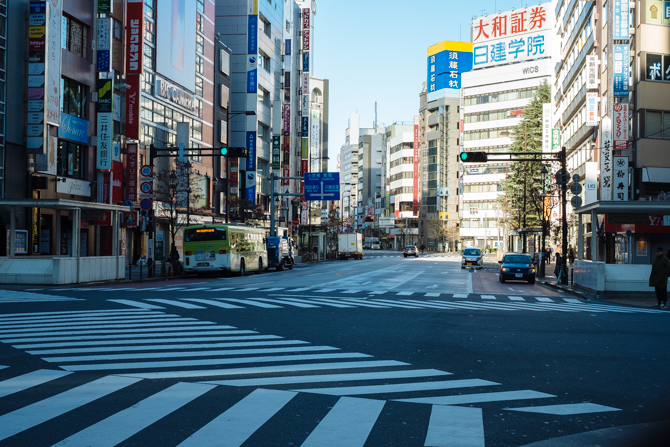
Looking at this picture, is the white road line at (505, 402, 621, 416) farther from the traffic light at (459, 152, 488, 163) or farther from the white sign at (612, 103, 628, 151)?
the white sign at (612, 103, 628, 151)

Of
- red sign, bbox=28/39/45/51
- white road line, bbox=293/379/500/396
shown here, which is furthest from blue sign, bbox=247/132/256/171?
white road line, bbox=293/379/500/396

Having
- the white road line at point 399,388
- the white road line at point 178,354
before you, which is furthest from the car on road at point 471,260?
the white road line at point 399,388

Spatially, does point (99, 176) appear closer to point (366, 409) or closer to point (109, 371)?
point (109, 371)

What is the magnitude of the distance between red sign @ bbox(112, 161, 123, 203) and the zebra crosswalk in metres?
32.6

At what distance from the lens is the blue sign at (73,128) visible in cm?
3838

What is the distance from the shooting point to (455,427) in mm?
6449

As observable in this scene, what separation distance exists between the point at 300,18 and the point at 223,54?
41.0m

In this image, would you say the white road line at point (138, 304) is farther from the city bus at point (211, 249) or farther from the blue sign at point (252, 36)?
the blue sign at point (252, 36)

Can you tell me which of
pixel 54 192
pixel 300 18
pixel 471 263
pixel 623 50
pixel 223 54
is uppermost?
pixel 300 18

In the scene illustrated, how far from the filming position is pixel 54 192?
3794 centimetres

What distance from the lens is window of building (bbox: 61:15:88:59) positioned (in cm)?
3894

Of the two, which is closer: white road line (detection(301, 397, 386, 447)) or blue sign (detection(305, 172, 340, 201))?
white road line (detection(301, 397, 386, 447))

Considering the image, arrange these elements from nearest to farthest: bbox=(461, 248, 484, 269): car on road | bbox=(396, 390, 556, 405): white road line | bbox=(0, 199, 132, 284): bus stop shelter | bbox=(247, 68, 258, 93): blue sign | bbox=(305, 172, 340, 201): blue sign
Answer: bbox=(396, 390, 556, 405): white road line < bbox=(0, 199, 132, 284): bus stop shelter < bbox=(461, 248, 484, 269): car on road < bbox=(305, 172, 340, 201): blue sign < bbox=(247, 68, 258, 93): blue sign

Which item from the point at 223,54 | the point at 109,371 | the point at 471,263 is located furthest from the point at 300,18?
the point at 109,371
